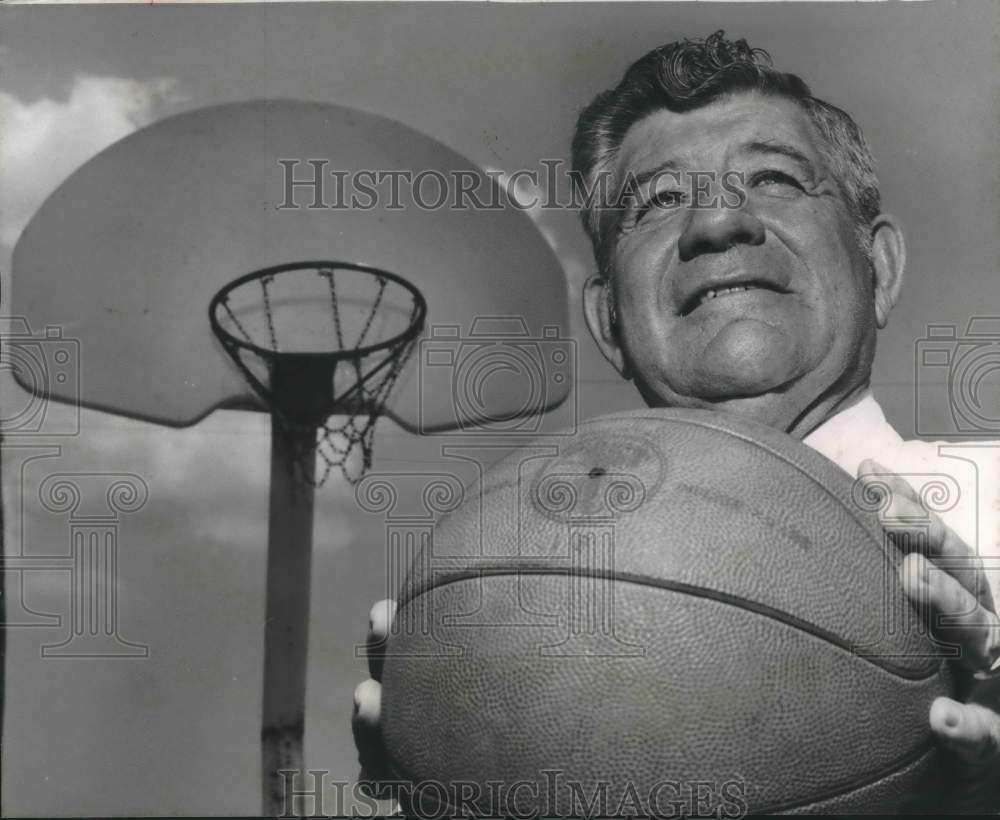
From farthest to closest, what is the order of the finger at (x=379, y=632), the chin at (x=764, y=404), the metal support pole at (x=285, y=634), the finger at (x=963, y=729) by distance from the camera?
the metal support pole at (x=285, y=634) → the chin at (x=764, y=404) → the finger at (x=379, y=632) → the finger at (x=963, y=729)

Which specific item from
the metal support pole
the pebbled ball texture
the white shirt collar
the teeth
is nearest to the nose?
the teeth

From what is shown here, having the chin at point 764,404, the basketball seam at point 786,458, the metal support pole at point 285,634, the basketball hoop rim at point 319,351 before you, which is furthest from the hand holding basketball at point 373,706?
the basketball hoop rim at point 319,351

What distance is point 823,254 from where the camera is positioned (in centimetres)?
396

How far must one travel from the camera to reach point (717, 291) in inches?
152

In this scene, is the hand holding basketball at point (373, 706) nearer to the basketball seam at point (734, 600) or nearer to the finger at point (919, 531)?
the basketball seam at point (734, 600)

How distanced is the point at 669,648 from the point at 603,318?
6.67 feet

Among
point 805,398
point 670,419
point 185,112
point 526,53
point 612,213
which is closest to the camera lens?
point 670,419

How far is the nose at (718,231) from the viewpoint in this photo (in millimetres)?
3844

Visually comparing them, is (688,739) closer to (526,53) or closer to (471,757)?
(471,757)

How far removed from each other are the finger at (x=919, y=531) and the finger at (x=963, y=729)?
28 centimetres

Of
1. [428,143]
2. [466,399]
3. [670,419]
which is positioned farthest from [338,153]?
[670,419]

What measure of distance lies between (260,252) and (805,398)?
273 cm

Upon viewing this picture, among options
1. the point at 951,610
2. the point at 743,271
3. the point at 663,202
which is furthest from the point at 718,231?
the point at 951,610

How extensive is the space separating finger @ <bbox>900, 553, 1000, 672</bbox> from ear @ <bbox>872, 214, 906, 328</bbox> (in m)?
1.61
